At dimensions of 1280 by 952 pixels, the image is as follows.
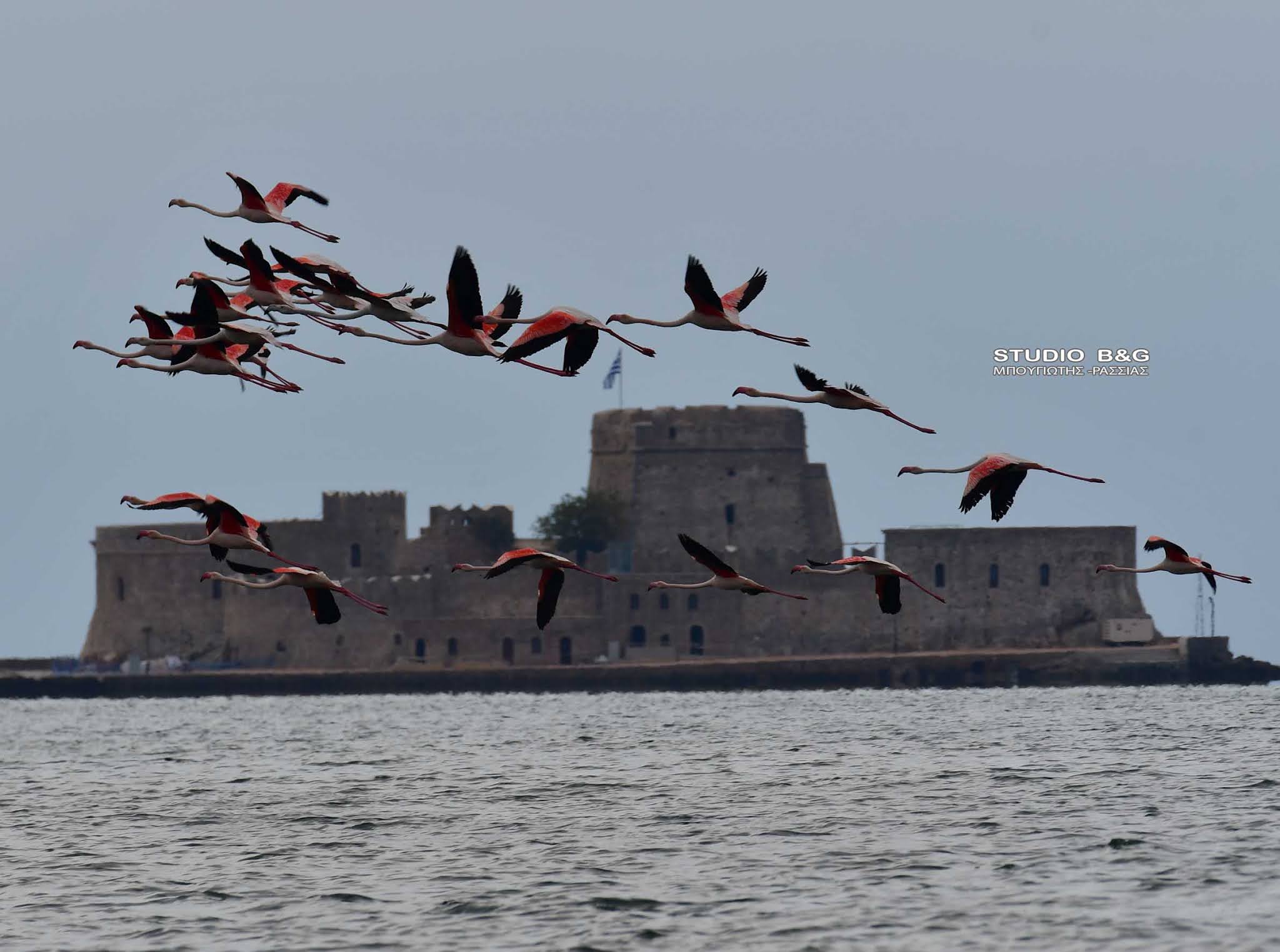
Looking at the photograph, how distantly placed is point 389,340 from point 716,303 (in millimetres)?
4148

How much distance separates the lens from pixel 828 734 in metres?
59.4

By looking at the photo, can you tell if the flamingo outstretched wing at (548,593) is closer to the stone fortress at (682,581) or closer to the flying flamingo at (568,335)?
the flying flamingo at (568,335)

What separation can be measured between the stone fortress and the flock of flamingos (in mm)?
69309

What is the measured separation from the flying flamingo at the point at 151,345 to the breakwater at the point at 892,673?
67175 mm

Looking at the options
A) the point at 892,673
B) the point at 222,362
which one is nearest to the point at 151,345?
the point at 222,362

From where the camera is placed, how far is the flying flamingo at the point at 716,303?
76.0 feet

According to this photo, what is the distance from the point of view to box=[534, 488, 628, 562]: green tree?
10275cm

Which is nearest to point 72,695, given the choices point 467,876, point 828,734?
point 828,734

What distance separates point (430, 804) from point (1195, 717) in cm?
3067

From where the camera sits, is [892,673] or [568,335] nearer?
[568,335]

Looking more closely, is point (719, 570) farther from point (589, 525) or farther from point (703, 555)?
point (589, 525)

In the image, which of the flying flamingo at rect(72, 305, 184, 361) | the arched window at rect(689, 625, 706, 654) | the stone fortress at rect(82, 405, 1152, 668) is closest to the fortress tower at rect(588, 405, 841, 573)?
the stone fortress at rect(82, 405, 1152, 668)

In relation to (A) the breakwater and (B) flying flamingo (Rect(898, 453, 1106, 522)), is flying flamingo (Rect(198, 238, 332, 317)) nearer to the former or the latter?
(B) flying flamingo (Rect(898, 453, 1106, 522))

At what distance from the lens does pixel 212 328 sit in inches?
1019
